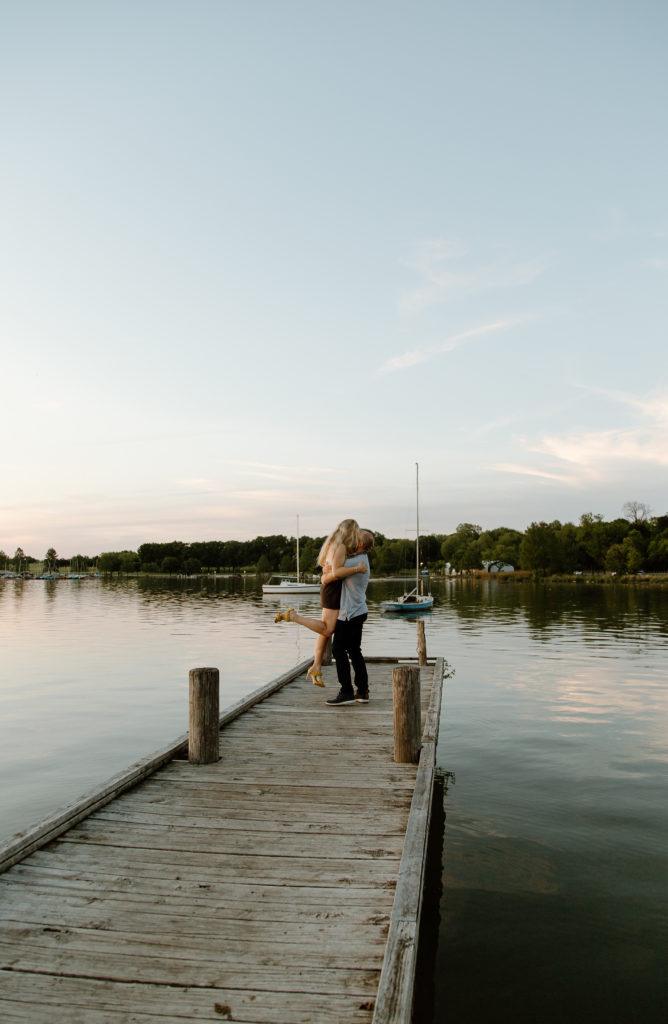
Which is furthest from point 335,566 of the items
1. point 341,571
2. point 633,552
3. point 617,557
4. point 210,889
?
point 617,557

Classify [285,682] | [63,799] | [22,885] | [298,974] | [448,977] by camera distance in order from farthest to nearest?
[285,682] < [63,799] < [448,977] < [22,885] < [298,974]

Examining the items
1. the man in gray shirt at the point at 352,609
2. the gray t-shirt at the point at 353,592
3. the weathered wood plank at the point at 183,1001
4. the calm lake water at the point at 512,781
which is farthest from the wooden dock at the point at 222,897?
the gray t-shirt at the point at 353,592

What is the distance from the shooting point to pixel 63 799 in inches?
408

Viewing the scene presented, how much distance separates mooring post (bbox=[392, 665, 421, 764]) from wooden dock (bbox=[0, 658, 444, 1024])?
175mm

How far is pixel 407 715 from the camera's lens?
7.30 metres

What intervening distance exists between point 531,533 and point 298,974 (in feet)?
492

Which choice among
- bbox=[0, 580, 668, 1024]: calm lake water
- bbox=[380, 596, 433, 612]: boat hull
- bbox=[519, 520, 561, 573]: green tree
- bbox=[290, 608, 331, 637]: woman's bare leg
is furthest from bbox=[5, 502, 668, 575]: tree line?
bbox=[290, 608, 331, 637]: woman's bare leg

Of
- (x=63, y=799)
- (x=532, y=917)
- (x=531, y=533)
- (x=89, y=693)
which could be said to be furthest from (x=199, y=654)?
(x=531, y=533)

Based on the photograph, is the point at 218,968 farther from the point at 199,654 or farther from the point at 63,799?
the point at 199,654

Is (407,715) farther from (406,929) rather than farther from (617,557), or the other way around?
(617,557)

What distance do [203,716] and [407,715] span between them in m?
2.22

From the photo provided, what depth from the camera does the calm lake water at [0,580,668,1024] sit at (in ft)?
17.9

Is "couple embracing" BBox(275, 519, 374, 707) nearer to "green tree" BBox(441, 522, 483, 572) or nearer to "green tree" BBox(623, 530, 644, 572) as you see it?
"green tree" BBox(623, 530, 644, 572)

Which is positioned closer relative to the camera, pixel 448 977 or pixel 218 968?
pixel 218 968
